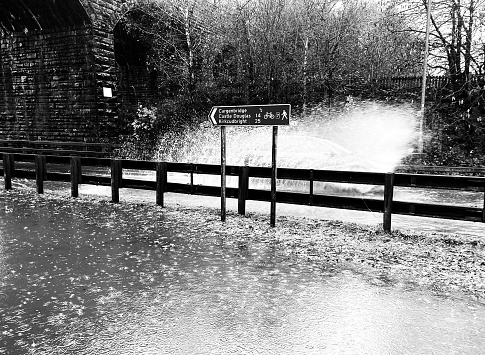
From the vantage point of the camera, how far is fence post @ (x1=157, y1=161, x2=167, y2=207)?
357 inches

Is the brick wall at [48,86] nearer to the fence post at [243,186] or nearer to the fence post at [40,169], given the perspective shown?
the fence post at [40,169]

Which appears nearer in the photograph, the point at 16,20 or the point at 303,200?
the point at 303,200

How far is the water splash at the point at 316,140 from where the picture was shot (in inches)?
607

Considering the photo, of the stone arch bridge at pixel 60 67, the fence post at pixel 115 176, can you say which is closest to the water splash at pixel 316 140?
the stone arch bridge at pixel 60 67

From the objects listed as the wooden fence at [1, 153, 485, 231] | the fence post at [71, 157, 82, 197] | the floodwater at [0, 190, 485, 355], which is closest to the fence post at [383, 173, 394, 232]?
the wooden fence at [1, 153, 485, 231]

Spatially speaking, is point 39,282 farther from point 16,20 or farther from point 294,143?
point 16,20

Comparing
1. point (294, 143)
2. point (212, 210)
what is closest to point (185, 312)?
point (212, 210)

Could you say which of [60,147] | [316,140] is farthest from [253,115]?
[60,147]

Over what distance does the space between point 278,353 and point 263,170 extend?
526 cm

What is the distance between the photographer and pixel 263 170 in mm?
8227

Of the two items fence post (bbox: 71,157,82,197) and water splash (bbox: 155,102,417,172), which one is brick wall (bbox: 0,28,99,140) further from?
fence post (bbox: 71,157,82,197)

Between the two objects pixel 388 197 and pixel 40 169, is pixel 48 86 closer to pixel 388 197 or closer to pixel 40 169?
pixel 40 169

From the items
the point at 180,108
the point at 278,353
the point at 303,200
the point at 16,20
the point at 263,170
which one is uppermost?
the point at 16,20

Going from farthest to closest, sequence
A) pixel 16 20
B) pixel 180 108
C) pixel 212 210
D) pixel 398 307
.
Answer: pixel 180 108
pixel 16 20
pixel 212 210
pixel 398 307
